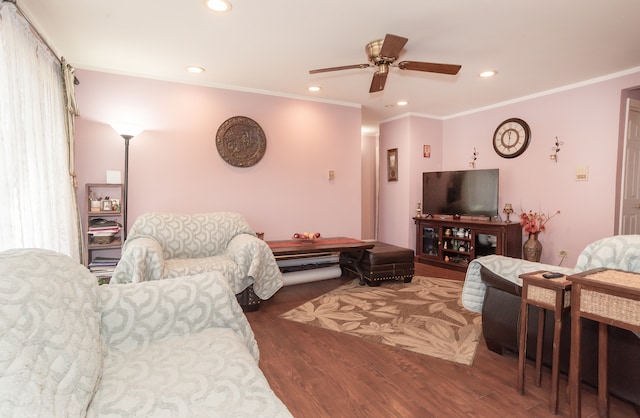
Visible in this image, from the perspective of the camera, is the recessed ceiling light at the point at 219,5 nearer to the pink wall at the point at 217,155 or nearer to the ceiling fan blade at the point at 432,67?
the ceiling fan blade at the point at 432,67

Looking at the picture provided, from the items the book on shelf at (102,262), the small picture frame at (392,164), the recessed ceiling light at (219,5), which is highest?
the recessed ceiling light at (219,5)

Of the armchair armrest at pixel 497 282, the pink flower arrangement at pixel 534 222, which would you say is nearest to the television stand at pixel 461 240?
the pink flower arrangement at pixel 534 222

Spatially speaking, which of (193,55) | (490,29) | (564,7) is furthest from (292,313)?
(564,7)

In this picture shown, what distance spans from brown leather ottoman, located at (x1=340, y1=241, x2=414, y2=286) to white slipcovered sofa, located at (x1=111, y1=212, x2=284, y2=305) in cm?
123

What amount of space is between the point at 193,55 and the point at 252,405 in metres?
3.13

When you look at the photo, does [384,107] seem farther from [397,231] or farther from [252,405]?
[252,405]

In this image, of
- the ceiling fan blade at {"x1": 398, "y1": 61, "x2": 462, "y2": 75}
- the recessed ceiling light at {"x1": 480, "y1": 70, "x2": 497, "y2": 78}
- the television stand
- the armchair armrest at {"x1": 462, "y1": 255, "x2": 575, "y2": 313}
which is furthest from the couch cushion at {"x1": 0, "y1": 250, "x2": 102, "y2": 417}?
the television stand

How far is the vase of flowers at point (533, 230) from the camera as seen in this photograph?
13.5ft

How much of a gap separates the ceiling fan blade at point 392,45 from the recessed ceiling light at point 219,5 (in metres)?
1.13

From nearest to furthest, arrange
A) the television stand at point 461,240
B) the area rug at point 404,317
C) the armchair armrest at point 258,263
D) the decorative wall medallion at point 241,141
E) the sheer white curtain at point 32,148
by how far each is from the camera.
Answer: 1. the sheer white curtain at point 32,148
2. the area rug at point 404,317
3. the armchair armrest at point 258,263
4. the decorative wall medallion at point 241,141
5. the television stand at point 461,240

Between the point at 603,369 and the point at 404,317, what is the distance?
1546 millimetres

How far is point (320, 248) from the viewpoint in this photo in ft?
12.1

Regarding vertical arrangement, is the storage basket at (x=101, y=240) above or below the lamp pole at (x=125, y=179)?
below

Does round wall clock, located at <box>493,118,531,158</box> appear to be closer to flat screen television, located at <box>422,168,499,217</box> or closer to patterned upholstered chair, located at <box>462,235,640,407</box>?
flat screen television, located at <box>422,168,499,217</box>
